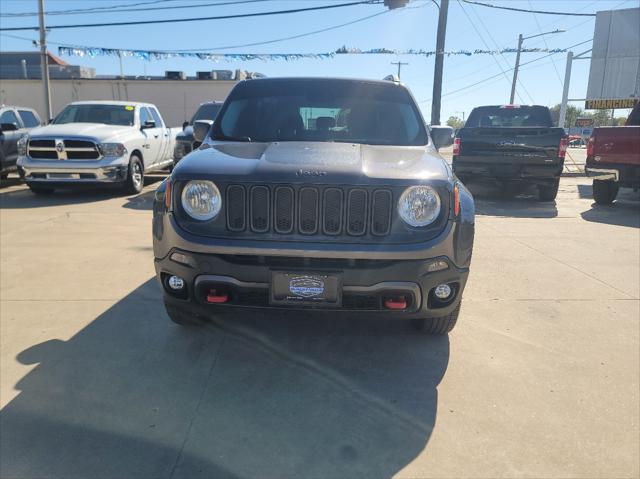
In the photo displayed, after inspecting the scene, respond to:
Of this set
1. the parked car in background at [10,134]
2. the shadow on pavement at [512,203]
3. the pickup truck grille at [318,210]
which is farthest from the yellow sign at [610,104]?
the pickup truck grille at [318,210]

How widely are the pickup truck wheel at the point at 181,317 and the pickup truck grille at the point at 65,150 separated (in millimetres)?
6561

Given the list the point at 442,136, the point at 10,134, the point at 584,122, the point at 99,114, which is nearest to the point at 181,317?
the point at 442,136

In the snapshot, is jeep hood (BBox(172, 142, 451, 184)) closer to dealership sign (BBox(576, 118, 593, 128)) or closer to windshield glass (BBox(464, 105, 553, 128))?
windshield glass (BBox(464, 105, 553, 128))

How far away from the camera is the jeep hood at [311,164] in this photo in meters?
2.63

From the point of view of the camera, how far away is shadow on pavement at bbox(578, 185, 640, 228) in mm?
8086

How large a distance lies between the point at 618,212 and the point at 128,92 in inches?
1160

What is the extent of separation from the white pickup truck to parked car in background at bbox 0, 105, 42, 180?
133cm

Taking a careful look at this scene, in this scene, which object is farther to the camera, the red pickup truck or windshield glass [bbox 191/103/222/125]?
windshield glass [bbox 191/103/222/125]

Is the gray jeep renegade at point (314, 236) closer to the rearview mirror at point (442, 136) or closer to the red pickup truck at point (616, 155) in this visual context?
the rearview mirror at point (442, 136)

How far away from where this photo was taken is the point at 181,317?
3396mm

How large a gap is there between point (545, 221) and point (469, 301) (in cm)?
458

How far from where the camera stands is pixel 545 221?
8008 mm

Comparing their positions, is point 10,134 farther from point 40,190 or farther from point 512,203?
point 512,203

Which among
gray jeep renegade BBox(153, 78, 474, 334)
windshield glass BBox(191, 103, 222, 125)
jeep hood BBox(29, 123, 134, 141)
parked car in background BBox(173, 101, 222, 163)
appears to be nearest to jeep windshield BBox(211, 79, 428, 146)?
gray jeep renegade BBox(153, 78, 474, 334)
